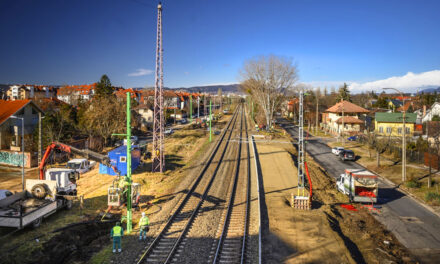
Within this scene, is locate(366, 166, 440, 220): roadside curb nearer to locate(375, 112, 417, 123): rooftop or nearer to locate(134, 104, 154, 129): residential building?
locate(375, 112, 417, 123): rooftop

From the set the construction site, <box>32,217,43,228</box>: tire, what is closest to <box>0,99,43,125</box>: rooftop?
the construction site

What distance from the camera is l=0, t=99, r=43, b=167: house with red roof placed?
28.8 m

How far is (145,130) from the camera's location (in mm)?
56906

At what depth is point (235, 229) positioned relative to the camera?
13.9 metres

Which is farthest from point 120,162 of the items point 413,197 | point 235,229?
point 413,197

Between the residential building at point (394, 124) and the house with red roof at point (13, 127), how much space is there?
51.7 metres

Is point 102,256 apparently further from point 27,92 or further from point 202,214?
point 27,92

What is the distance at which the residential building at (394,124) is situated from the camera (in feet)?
161

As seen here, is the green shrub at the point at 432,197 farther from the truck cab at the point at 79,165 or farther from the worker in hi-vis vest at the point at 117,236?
the truck cab at the point at 79,165

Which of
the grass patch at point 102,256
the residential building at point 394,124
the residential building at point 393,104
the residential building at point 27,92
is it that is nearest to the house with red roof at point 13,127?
the grass patch at point 102,256

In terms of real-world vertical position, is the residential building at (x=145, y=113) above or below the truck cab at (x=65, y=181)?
above

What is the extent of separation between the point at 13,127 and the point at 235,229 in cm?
3289

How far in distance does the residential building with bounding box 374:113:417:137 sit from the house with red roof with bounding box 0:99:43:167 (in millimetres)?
51724

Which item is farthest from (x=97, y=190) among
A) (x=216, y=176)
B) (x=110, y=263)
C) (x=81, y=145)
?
(x=81, y=145)
